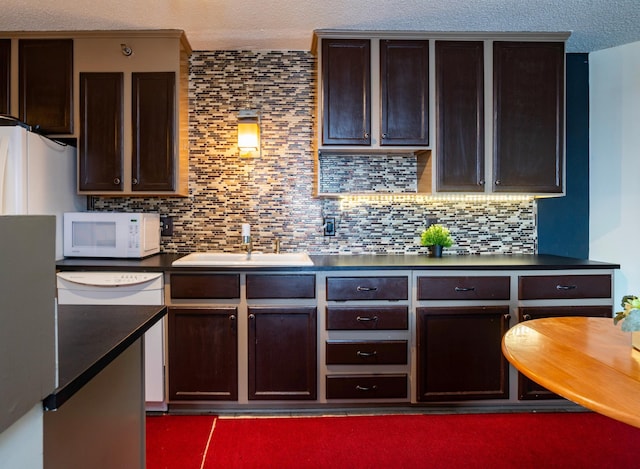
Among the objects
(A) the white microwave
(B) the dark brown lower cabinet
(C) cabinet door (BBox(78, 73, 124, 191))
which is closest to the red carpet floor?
(B) the dark brown lower cabinet

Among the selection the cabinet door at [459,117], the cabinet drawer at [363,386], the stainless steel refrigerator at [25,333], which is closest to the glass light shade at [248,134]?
the cabinet door at [459,117]

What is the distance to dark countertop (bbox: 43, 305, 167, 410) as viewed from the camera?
0.71 meters

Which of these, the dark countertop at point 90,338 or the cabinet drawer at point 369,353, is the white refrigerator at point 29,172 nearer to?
the dark countertop at point 90,338

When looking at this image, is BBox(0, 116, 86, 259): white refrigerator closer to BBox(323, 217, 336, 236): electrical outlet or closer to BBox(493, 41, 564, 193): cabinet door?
BBox(323, 217, 336, 236): electrical outlet

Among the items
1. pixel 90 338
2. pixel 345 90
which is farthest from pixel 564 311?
pixel 90 338

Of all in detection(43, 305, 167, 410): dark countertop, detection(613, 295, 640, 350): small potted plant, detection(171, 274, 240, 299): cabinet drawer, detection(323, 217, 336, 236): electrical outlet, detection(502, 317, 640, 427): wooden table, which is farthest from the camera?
detection(323, 217, 336, 236): electrical outlet

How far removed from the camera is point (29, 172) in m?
2.24

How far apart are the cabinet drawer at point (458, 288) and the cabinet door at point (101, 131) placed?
207 cm

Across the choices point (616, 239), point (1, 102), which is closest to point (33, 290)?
point (1, 102)

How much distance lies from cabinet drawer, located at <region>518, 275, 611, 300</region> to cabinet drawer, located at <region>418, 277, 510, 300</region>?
0.17 meters

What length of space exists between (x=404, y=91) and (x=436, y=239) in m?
1.02

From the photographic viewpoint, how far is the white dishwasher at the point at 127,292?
2.27 m

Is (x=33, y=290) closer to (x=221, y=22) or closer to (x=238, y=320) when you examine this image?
(x=238, y=320)

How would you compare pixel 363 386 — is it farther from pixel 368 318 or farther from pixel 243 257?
pixel 243 257
